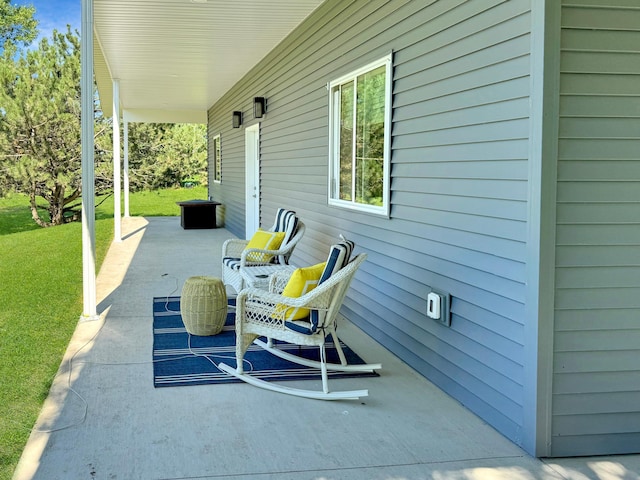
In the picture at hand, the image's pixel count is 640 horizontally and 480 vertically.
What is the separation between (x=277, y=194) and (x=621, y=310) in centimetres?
586

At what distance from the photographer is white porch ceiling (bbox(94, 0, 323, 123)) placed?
6246 mm

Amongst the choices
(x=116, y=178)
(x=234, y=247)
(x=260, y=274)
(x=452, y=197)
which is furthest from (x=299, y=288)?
(x=116, y=178)

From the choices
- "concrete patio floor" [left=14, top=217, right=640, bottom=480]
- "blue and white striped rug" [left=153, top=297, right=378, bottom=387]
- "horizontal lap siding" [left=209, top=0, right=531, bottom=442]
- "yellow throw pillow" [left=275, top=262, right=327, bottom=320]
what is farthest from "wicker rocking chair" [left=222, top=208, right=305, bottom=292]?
"yellow throw pillow" [left=275, top=262, right=327, bottom=320]

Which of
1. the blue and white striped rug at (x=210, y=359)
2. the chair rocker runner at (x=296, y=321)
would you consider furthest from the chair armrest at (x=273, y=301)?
the blue and white striped rug at (x=210, y=359)

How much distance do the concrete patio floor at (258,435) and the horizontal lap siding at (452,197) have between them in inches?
9.6

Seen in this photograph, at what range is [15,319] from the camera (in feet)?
18.0

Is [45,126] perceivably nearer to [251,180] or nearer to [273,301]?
[251,180]

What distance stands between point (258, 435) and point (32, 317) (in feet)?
10.9

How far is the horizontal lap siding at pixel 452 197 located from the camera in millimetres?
3023

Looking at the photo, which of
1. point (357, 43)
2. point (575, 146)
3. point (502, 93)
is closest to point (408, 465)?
point (575, 146)

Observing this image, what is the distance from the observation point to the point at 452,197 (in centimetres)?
363

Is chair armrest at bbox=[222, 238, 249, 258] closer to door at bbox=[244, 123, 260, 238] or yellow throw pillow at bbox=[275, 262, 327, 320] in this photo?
yellow throw pillow at bbox=[275, 262, 327, 320]

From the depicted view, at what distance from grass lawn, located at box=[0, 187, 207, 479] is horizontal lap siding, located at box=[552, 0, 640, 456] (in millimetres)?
2463

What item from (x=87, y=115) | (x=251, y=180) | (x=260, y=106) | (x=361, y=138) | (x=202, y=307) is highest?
(x=260, y=106)
